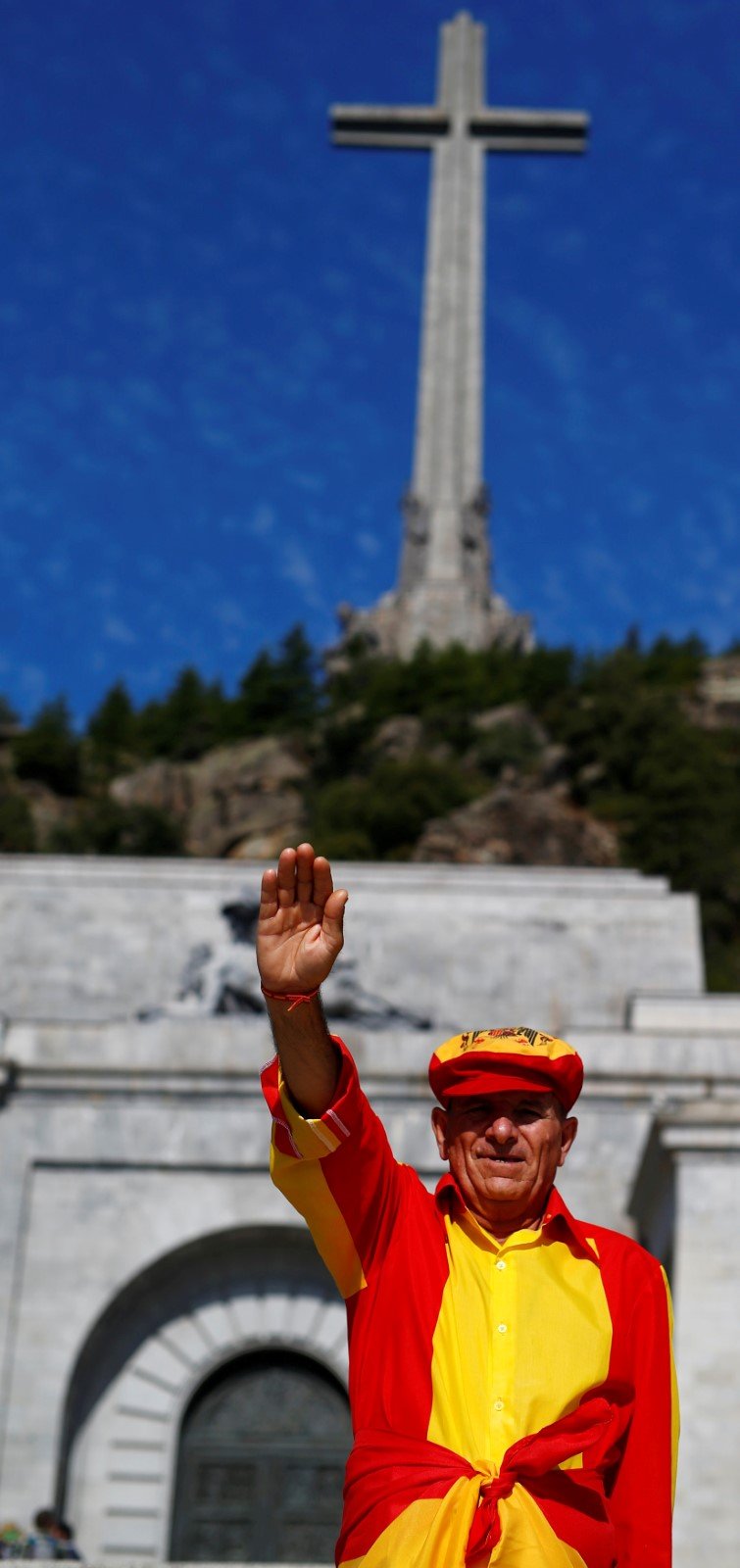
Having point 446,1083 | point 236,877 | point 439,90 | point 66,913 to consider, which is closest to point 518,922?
point 236,877

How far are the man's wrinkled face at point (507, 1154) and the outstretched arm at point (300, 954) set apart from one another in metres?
0.40

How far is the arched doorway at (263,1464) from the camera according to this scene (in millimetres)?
14664

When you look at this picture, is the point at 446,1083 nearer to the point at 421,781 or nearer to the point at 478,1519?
the point at 478,1519

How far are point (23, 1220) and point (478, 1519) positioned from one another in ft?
41.4

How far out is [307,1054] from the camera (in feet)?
12.8

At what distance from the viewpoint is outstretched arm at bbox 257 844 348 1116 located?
12.5 ft

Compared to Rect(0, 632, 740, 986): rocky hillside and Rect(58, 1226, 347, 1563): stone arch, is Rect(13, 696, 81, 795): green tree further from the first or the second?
Rect(58, 1226, 347, 1563): stone arch

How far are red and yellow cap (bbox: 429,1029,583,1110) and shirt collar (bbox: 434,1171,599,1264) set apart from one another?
0.73 feet

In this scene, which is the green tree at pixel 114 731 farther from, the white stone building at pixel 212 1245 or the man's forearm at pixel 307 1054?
the man's forearm at pixel 307 1054

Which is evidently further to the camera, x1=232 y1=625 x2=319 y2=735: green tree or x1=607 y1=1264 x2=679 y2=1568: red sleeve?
x1=232 y1=625 x2=319 y2=735: green tree

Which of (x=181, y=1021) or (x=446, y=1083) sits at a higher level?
(x=181, y=1021)

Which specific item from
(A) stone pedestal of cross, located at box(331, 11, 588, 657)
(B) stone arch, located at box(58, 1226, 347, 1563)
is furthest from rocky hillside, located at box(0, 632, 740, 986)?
(B) stone arch, located at box(58, 1226, 347, 1563)

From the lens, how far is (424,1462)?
12.0 ft

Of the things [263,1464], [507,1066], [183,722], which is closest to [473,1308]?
[507,1066]
